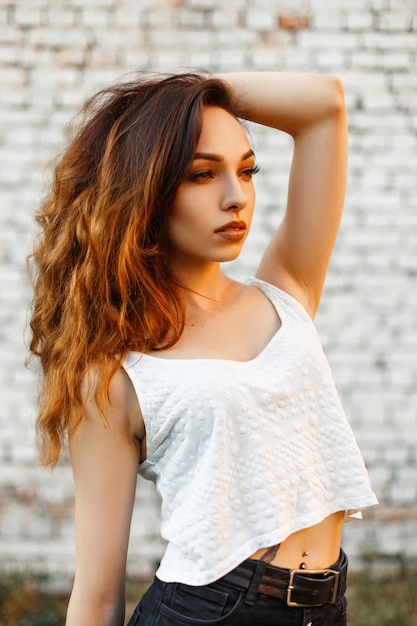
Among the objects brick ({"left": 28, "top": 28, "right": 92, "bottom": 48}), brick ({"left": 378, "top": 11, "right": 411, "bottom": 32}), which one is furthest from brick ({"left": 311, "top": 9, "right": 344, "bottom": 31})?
brick ({"left": 28, "top": 28, "right": 92, "bottom": 48})

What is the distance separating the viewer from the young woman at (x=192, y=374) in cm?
173

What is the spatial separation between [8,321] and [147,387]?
8.76 feet

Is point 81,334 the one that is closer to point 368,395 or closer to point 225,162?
point 225,162

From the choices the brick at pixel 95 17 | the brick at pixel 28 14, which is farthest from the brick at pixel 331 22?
the brick at pixel 28 14

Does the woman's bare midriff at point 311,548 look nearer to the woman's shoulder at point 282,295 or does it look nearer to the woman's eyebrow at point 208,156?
the woman's shoulder at point 282,295

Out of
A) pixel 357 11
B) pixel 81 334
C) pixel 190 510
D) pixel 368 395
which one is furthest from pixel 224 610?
pixel 357 11

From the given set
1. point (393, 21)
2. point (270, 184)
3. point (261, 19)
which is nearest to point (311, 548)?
point (270, 184)

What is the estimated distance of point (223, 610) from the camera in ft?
A: 5.56

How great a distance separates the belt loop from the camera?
169cm

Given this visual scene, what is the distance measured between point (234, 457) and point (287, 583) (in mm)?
281

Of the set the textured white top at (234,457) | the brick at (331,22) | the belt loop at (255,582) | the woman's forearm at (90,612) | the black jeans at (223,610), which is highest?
the brick at (331,22)

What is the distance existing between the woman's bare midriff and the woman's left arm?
65 cm

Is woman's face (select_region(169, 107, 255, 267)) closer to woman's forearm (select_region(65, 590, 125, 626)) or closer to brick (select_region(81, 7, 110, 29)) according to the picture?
woman's forearm (select_region(65, 590, 125, 626))

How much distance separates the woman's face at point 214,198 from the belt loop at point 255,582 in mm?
658
